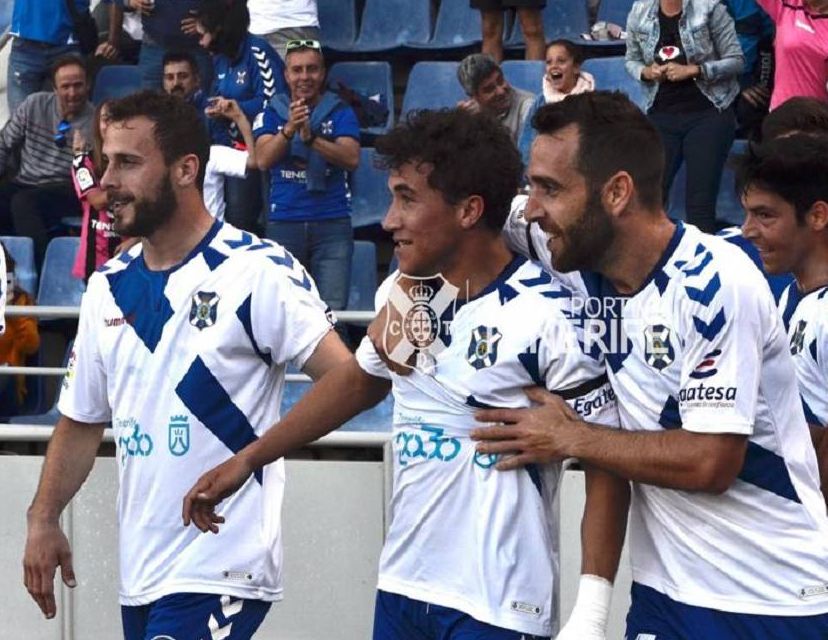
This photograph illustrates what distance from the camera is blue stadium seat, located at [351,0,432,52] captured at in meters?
11.6

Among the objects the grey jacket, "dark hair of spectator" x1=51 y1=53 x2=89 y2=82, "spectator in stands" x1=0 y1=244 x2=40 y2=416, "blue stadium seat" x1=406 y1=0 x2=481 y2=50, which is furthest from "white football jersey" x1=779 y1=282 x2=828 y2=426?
"blue stadium seat" x1=406 y1=0 x2=481 y2=50

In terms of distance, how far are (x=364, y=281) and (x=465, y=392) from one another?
5.24 m

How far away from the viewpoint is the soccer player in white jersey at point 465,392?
4.27 meters

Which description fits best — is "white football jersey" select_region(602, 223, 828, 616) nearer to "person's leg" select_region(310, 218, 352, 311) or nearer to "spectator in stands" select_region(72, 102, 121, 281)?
"person's leg" select_region(310, 218, 352, 311)

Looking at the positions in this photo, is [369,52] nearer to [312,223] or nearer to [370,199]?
[370,199]

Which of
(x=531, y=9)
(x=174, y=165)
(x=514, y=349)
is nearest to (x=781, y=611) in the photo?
(x=514, y=349)

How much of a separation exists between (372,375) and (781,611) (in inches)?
50.4

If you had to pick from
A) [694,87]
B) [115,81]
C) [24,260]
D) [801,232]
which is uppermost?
[801,232]

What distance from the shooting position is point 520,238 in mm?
4441

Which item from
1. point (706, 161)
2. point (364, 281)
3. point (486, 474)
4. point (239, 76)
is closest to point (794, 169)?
point (486, 474)

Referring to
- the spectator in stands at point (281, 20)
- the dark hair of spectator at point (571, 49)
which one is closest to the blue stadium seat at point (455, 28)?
the spectator in stands at point (281, 20)

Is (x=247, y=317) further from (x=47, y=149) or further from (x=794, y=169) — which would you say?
(x=47, y=149)

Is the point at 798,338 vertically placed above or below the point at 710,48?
below

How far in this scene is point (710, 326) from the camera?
12.5ft
